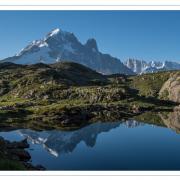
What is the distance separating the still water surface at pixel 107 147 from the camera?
2336 inches

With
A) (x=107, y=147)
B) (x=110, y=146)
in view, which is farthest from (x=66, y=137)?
(x=107, y=147)

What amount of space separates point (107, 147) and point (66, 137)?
19.6 metres

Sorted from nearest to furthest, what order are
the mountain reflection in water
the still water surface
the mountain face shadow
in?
the still water surface, the mountain reflection in water, the mountain face shadow

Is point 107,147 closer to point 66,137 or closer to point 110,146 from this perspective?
point 110,146

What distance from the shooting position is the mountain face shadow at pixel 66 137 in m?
81.5

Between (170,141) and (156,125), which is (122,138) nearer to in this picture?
(170,141)

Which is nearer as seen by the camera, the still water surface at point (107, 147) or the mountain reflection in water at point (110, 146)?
the still water surface at point (107, 147)

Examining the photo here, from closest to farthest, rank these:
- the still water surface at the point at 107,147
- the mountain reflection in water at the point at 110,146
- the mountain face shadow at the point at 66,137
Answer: the still water surface at the point at 107,147 → the mountain reflection in water at the point at 110,146 → the mountain face shadow at the point at 66,137

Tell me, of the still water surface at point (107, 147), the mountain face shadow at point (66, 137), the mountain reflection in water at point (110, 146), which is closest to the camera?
the still water surface at point (107, 147)

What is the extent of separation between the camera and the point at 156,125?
390 feet

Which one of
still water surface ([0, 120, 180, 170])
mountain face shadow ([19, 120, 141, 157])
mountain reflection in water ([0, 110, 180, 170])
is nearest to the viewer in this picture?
still water surface ([0, 120, 180, 170])

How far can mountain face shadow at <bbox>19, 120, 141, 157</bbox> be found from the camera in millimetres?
81500

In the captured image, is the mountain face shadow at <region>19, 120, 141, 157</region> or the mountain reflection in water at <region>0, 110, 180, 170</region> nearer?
the mountain reflection in water at <region>0, 110, 180, 170</region>

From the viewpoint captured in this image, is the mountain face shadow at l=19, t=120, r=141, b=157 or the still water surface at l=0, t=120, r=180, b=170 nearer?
the still water surface at l=0, t=120, r=180, b=170
